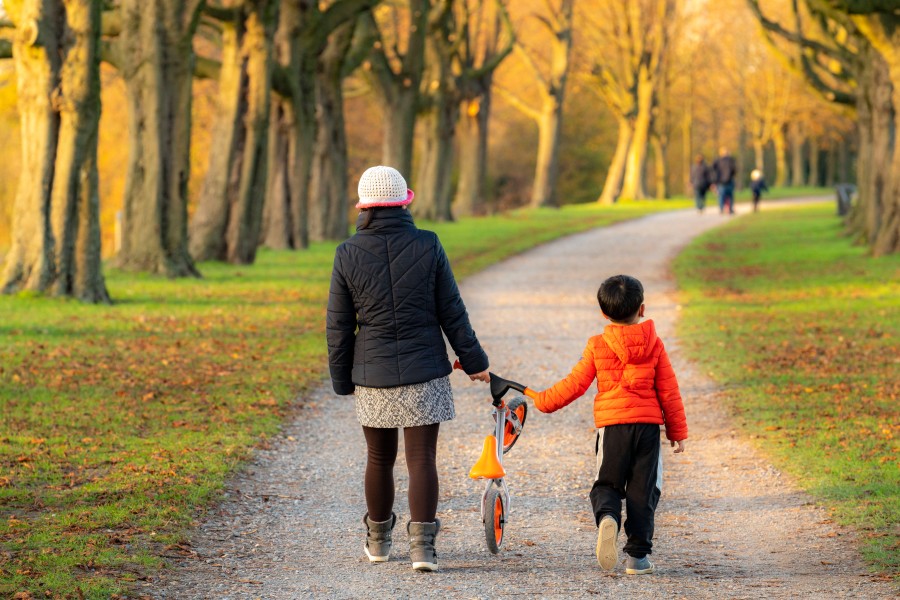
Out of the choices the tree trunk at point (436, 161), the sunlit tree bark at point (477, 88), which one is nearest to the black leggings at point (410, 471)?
the tree trunk at point (436, 161)

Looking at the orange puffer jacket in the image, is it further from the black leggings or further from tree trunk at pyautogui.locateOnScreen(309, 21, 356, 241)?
tree trunk at pyautogui.locateOnScreen(309, 21, 356, 241)

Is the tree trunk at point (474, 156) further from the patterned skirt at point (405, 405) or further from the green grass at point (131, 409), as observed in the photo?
the patterned skirt at point (405, 405)

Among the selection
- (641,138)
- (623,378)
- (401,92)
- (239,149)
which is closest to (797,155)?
(641,138)

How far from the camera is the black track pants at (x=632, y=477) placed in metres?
5.74

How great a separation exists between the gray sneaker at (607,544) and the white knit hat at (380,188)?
1.67m

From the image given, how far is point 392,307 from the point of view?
573 centimetres

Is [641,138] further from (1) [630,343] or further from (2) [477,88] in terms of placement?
(1) [630,343]

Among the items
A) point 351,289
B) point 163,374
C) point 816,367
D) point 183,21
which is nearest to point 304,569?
point 351,289

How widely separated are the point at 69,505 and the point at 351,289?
219 centimetres

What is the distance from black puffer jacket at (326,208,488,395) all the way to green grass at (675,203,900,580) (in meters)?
2.25

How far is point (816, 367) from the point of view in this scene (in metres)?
12.0

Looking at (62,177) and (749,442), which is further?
(62,177)

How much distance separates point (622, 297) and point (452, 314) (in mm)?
A: 765

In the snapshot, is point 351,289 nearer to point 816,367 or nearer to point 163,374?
point 163,374
